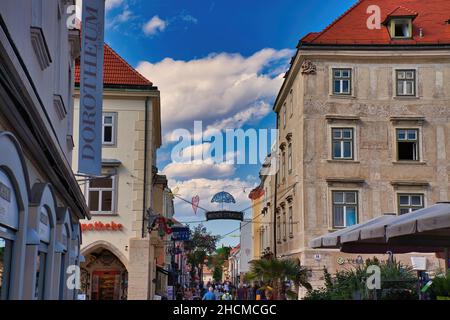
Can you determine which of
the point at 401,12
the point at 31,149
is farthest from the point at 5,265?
the point at 401,12

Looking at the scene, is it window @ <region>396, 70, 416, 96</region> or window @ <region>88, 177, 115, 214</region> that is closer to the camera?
window @ <region>88, 177, 115, 214</region>

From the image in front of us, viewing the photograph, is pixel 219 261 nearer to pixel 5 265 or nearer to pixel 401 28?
pixel 401 28

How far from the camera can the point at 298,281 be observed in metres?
20.7

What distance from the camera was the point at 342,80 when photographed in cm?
2847

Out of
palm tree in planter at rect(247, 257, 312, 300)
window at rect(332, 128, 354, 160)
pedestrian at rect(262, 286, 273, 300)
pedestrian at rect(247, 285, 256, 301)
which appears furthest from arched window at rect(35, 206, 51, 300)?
window at rect(332, 128, 354, 160)

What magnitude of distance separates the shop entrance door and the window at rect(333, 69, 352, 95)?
12420 mm

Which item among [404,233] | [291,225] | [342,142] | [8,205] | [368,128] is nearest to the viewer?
→ [8,205]

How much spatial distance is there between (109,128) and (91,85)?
47.7 ft

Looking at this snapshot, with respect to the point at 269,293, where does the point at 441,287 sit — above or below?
above

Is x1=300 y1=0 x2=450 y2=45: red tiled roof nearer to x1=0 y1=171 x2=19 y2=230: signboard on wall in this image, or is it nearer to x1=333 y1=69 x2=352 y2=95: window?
x1=333 y1=69 x2=352 y2=95: window

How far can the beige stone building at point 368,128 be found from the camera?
27641 millimetres

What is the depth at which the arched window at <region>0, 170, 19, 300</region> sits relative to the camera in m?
5.95

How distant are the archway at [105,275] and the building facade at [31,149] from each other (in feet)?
49.5
